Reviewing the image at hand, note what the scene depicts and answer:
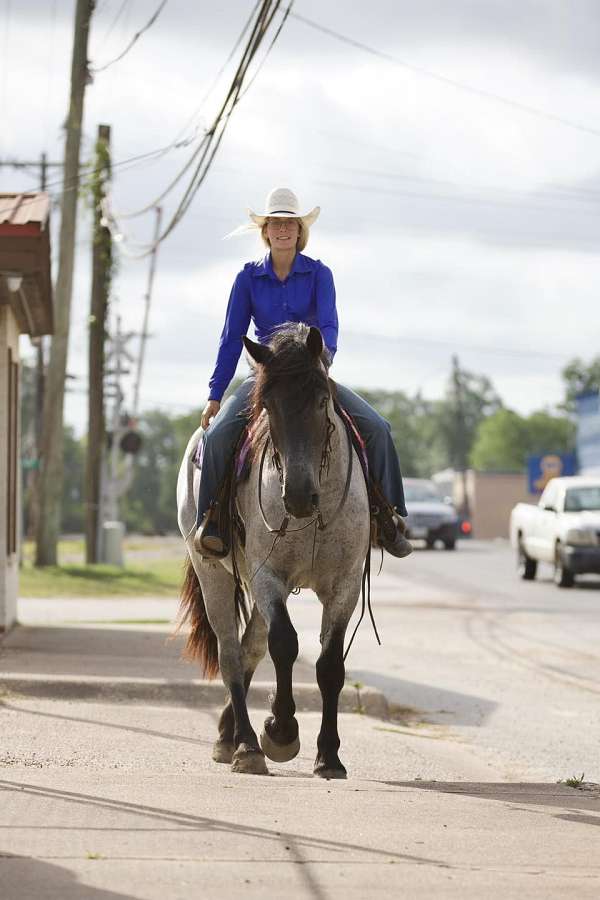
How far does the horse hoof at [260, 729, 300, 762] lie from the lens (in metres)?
7.33

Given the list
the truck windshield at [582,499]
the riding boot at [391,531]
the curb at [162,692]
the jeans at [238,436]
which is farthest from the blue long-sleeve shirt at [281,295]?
the truck windshield at [582,499]

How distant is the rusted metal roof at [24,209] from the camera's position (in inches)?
500

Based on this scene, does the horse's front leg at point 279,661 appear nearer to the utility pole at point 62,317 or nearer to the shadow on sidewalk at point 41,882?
the shadow on sidewalk at point 41,882

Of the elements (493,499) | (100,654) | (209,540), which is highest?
(209,540)

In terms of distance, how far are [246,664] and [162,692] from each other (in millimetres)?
2662

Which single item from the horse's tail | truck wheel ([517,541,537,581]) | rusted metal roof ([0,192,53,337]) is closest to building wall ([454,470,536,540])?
truck wheel ([517,541,537,581])

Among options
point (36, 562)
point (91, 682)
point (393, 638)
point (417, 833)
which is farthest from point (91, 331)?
point (417, 833)

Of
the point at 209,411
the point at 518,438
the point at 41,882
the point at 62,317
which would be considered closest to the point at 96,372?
the point at 62,317

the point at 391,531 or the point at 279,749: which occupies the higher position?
the point at 391,531

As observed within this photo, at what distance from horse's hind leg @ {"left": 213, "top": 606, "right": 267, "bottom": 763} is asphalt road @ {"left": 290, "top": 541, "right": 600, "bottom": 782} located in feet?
5.25

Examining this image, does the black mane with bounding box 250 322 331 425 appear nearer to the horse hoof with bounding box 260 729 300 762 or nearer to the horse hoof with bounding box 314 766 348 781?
the horse hoof with bounding box 260 729 300 762

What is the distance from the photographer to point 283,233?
7.88m

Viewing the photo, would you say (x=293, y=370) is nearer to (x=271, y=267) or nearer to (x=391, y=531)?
(x=271, y=267)

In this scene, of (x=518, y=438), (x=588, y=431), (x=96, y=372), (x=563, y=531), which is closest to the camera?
(x=563, y=531)
